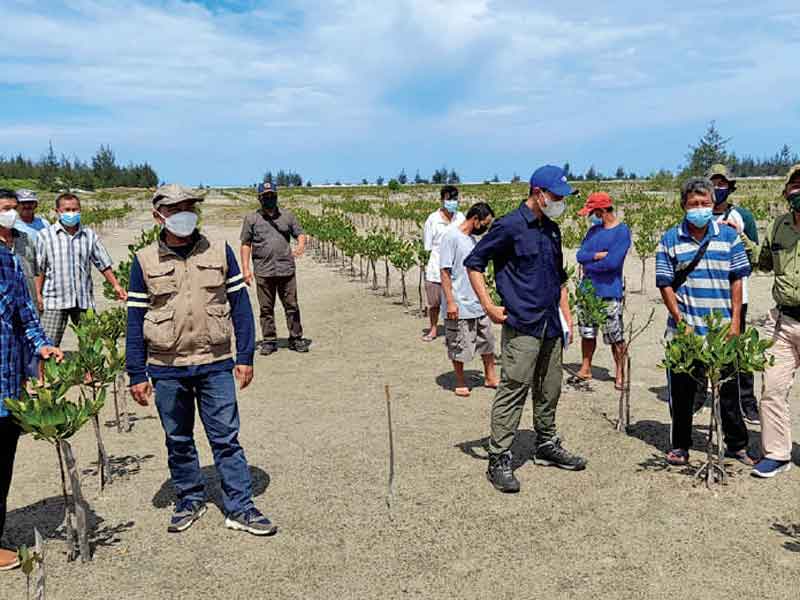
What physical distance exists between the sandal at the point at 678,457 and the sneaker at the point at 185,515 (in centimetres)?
307

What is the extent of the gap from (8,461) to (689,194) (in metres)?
4.20

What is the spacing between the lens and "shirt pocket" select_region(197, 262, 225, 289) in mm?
3592

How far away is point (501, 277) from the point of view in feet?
13.7

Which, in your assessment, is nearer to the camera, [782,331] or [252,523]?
[252,523]

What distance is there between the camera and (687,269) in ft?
14.2

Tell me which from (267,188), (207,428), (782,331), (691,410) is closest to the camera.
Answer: (207,428)

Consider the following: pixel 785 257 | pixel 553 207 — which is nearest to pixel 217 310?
pixel 553 207

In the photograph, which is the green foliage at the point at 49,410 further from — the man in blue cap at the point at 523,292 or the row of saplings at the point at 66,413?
the man in blue cap at the point at 523,292

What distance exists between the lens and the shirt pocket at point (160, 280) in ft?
11.6

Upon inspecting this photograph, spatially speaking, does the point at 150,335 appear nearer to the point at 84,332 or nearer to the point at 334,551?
the point at 84,332

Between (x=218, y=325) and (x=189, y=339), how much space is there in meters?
0.17

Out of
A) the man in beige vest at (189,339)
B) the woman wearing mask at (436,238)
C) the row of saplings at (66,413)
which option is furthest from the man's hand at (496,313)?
the woman wearing mask at (436,238)

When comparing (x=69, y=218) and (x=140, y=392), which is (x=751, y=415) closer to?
(x=140, y=392)

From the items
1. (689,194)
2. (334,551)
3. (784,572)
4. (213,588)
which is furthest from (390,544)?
(689,194)
